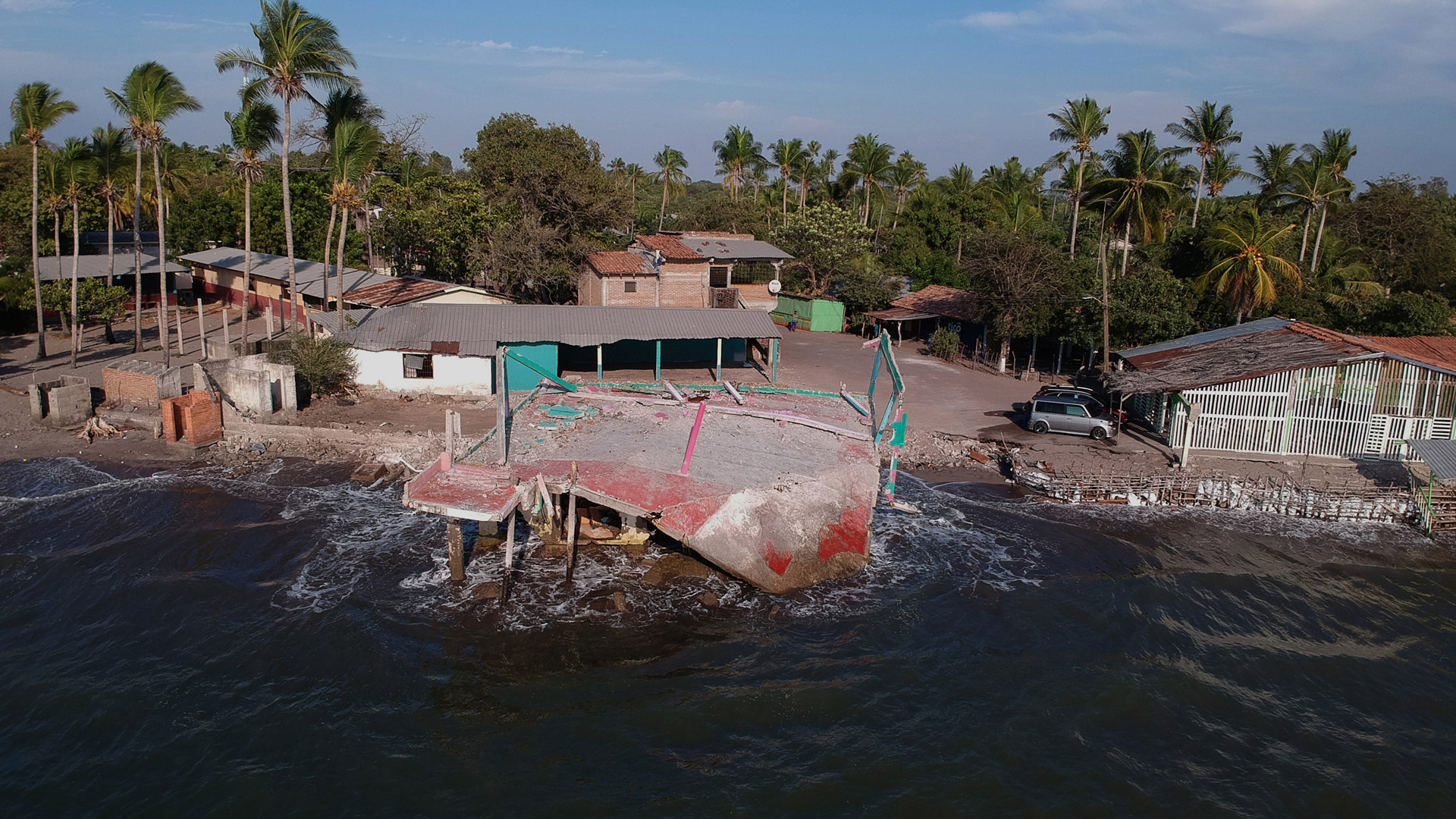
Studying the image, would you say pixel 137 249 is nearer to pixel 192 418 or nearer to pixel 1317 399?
pixel 192 418

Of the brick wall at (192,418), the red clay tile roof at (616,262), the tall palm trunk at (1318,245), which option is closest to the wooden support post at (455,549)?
the brick wall at (192,418)

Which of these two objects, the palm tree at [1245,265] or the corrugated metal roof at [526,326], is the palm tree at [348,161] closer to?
the corrugated metal roof at [526,326]

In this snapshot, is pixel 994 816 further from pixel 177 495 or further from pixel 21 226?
pixel 21 226

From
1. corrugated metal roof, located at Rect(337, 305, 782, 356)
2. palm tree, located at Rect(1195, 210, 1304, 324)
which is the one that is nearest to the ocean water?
corrugated metal roof, located at Rect(337, 305, 782, 356)

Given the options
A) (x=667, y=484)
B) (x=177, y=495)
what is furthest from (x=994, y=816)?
(x=177, y=495)

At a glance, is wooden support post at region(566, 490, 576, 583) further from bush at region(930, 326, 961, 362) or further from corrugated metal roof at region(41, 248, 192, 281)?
corrugated metal roof at region(41, 248, 192, 281)
